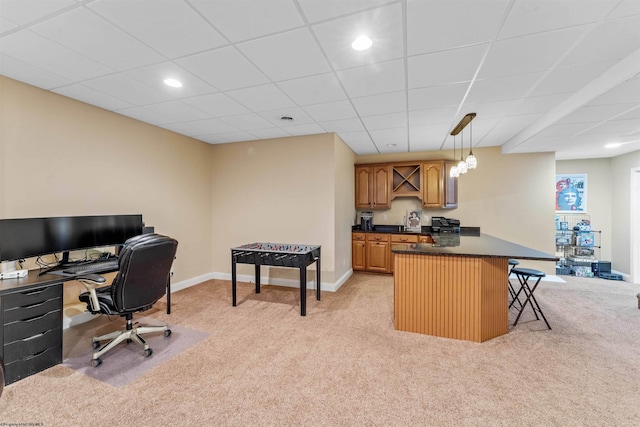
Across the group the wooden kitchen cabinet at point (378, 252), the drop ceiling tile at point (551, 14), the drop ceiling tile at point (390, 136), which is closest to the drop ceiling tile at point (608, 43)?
the drop ceiling tile at point (551, 14)

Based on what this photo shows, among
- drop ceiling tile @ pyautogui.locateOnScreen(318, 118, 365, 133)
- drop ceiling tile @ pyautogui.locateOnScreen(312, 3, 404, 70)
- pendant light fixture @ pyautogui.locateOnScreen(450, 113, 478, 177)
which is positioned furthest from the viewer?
drop ceiling tile @ pyautogui.locateOnScreen(318, 118, 365, 133)

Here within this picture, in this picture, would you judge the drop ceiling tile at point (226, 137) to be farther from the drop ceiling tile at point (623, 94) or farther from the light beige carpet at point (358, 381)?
the drop ceiling tile at point (623, 94)

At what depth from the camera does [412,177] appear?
5688 mm

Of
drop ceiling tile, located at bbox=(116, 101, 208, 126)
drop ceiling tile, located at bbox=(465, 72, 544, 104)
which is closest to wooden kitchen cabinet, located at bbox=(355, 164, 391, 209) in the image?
drop ceiling tile, located at bbox=(465, 72, 544, 104)

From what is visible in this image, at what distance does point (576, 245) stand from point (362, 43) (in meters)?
6.98

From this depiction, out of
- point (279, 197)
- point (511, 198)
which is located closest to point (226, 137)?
point (279, 197)

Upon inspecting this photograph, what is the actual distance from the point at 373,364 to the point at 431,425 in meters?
0.68

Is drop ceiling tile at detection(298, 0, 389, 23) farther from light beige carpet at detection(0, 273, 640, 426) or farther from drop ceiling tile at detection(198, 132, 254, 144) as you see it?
drop ceiling tile at detection(198, 132, 254, 144)

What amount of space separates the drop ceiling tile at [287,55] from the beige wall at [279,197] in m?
1.99

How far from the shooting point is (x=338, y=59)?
217 cm

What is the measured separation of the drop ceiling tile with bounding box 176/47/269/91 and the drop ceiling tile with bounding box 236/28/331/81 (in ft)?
0.33

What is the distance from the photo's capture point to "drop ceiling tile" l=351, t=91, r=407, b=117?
9.40ft

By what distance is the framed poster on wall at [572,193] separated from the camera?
581cm

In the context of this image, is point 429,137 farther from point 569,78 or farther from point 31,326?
point 31,326
